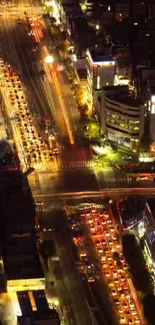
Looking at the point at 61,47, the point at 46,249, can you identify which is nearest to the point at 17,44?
the point at 61,47

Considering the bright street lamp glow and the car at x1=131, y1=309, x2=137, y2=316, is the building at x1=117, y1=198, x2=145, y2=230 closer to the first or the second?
the car at x1=131, y1=309, x2=137, y2=316

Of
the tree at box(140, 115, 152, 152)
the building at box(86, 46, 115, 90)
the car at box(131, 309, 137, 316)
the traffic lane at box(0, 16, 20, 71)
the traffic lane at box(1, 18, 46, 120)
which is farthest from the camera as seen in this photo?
the traffic lane at box(0, 16, 20, 71)

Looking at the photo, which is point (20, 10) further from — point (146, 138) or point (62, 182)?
point (62, 182)

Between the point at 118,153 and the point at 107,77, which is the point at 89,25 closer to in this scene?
the point at 107,77

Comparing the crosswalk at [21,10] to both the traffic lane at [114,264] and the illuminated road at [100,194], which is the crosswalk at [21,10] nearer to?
the illuminated road at [100,194]

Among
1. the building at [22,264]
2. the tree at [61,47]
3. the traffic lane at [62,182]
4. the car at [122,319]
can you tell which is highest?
the tree at [61,47]

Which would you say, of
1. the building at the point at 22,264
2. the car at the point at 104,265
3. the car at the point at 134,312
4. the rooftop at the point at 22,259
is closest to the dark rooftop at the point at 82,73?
the building at the point at 22,264

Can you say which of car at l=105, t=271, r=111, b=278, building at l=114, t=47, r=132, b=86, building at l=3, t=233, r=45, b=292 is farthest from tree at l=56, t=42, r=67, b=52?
car at l=105, t=271, r=111, b=278
